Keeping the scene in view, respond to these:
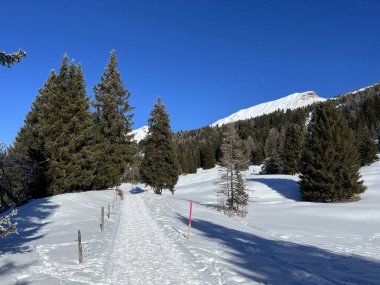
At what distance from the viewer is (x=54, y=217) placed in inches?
818

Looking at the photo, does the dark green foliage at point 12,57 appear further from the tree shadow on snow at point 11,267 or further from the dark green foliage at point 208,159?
the dark green foliage at point 208,159

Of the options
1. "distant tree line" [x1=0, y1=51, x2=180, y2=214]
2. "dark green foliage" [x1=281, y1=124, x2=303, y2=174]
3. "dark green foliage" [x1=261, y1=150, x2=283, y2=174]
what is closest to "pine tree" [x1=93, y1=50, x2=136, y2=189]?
"distant tree line" [x1=0, y1=51, x2=180, y2=214]

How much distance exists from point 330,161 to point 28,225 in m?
32.1

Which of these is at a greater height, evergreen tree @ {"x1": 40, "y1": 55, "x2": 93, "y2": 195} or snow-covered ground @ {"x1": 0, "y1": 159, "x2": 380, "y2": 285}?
evergreen tree @ {"x1": 40, "y1": 55, "x2": 93, "y2": 195}

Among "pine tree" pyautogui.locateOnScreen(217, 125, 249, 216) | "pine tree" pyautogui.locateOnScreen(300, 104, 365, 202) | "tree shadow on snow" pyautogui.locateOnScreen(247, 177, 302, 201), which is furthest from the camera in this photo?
"tree shadow on snow" pyautogui.locateOnScreen(247, 177, 302, 201)

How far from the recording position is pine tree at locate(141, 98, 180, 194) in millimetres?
44094

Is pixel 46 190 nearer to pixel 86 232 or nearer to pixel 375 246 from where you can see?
pixel 86 232

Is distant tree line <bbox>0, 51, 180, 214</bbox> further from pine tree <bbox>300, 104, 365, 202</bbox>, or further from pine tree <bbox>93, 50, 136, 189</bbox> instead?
pine tree <bbox>300, 104, 365, 202</bbox>

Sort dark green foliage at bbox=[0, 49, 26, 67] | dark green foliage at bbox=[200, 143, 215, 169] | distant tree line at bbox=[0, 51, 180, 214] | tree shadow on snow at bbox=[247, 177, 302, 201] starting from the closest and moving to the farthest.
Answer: dark green foliage at bbox=[0, 49, 26, 67] < distant tree line at bbox=[0, 51, 180, 214] < tree shadow on snow at bbox=[247, 177, 302, 201] < dark green foliage at bbox=[200, 143, 215, 169]

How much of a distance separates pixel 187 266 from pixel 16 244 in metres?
7.27

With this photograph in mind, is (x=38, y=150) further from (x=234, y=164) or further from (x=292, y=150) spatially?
(x=292, y=150)

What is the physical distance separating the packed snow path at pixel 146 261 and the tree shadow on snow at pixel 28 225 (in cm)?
352

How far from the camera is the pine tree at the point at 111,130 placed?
38.9 metres

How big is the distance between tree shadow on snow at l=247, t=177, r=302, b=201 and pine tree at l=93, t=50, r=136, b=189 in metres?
21.0
